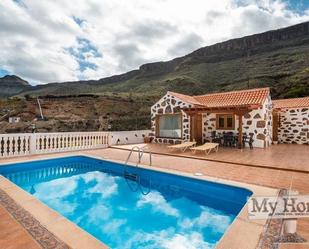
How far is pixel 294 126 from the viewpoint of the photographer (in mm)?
13938

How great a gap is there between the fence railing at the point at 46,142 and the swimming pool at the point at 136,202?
1503mm

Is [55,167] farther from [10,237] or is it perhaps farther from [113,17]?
[113,17]

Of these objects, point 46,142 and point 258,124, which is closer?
point 46,142

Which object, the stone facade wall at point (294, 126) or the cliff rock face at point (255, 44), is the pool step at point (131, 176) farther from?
the cliff rock face at point (255, 44)

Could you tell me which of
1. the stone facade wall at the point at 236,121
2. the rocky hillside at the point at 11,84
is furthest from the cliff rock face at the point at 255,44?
the rocky hillside at the point at 11,84

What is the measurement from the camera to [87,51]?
950 inches

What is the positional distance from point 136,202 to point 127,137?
9.00m

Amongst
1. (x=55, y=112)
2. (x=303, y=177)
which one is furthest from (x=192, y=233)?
(x=55, y=112)

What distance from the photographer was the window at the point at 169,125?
43.4 ft

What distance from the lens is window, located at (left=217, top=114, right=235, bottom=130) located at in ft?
40.2

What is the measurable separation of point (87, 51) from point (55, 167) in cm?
1955

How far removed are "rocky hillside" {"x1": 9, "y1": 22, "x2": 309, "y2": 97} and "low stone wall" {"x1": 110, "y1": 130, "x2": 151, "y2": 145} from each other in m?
13.9

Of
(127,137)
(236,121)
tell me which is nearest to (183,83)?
(127,137)

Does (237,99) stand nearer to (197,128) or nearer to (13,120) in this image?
(197,128)
